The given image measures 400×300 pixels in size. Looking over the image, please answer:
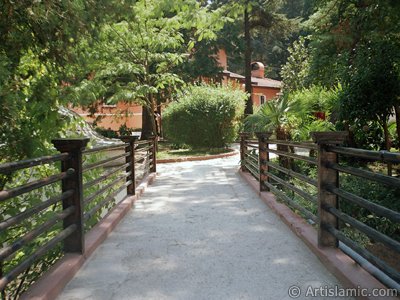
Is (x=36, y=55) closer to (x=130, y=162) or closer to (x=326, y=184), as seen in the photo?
(x=130, y=162)

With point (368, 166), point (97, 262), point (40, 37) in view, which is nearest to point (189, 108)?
point (368, 166)

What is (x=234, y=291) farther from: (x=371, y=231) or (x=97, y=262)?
(x=97, y=262)

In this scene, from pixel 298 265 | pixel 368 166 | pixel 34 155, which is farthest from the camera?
pixel 368 166

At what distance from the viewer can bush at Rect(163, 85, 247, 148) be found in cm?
1906

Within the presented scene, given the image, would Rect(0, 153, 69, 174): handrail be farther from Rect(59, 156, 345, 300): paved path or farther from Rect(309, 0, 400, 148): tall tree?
Rect(309, 0, 400, 148): tall tree

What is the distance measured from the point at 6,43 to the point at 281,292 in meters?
4.21

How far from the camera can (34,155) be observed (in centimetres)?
515

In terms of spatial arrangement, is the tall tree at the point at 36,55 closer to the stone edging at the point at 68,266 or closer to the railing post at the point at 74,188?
the railing post at the point at 74,188

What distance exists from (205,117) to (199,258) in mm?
14927

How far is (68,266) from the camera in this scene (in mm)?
3914

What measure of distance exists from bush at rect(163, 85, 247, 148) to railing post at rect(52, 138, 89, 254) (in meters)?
14.8

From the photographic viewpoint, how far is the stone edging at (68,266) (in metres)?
3.30

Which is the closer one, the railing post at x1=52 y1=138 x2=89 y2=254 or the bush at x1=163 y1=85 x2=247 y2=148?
the railing post at x1=52 y1=138 x2=89 y2=254

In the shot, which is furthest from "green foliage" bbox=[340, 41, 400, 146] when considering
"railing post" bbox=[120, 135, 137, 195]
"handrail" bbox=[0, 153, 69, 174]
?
"handrail" bbox=[0, 153, 69, 174]
